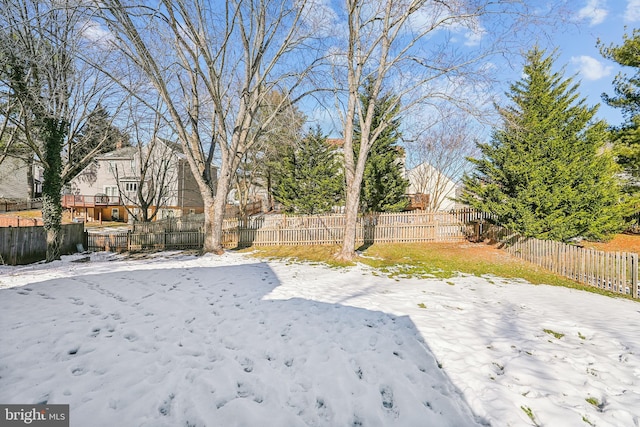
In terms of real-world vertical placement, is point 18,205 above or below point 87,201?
below

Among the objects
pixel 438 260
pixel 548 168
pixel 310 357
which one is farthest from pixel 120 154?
pixel 548 168

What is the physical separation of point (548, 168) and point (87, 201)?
38747mm

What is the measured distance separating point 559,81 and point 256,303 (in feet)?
53.1

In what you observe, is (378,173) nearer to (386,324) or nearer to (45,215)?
(386,324)

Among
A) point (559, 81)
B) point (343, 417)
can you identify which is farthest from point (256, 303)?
point (559, 81)

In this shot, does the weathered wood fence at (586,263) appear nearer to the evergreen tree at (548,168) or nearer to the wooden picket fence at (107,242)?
the evergreen tree at (548,168)

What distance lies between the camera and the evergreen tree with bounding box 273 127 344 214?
21.4 m

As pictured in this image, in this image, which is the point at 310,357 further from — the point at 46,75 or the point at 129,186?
the point at 129,186

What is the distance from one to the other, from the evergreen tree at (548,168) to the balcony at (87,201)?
111 ft

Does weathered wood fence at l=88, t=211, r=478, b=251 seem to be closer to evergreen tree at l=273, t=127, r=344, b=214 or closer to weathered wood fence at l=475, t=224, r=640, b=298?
weathered wood fence at l=475, t=224, r=640, b=298

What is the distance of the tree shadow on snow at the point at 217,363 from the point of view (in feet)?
8.29

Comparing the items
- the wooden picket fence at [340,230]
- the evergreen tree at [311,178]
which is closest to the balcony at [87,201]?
the evergreen tree at [311,178]

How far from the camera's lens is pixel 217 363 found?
10.7 feet

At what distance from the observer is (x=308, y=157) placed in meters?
22.2
